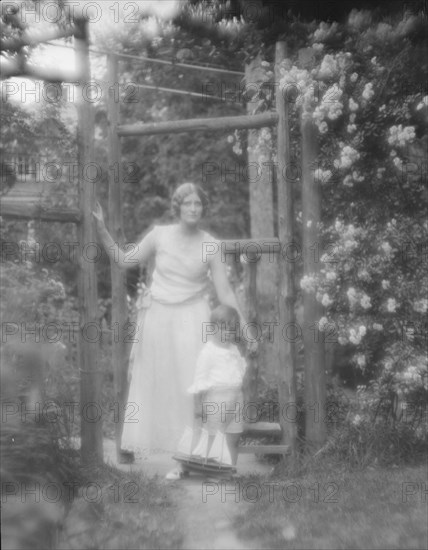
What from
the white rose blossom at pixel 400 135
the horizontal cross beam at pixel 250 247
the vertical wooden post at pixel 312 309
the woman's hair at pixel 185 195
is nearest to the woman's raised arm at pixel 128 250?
the woman's hair at pixel 185 195

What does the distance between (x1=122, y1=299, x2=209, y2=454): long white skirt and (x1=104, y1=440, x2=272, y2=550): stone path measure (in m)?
0.28

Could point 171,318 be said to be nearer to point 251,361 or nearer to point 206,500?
point 251,361

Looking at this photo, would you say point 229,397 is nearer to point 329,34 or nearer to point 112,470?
point 112,470

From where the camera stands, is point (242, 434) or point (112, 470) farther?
point (242, 434)

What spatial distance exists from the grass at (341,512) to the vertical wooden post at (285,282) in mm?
516

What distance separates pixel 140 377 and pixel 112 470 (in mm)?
763

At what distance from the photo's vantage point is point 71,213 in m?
6.15

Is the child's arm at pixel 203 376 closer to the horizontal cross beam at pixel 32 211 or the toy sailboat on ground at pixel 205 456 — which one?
the toy sailboat on ground at pixel 205 456

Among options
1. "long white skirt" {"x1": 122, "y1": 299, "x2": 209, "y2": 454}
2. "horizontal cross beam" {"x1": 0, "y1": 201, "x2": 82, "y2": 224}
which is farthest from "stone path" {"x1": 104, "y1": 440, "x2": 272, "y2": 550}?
"horizontal cross beam" {"x1": 0, "y1": 201, "x2": 82, "y2": 224}

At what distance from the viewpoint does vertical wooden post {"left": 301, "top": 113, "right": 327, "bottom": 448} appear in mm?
6574

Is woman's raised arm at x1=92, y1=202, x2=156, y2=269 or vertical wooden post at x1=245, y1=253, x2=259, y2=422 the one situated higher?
woman's raised arm at x1=92, y1=202, x2=156, y2=269

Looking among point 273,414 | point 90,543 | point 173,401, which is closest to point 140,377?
point 173,401

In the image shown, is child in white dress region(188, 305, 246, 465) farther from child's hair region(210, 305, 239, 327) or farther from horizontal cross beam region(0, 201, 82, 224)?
horizontal cross beam region(0, 201, 82, 224)

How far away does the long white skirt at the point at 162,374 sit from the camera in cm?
642
